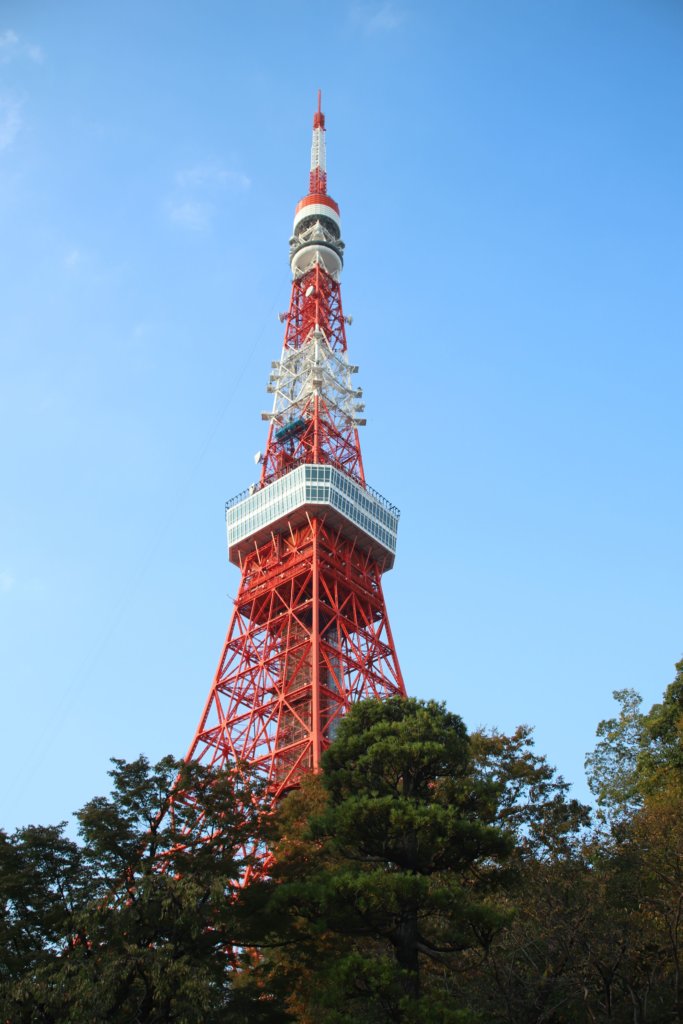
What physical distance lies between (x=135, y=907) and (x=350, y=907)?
111 inches

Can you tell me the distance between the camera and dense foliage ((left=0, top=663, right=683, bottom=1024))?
1177cm

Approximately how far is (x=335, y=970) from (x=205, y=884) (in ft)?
7.03

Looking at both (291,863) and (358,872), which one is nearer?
(358,872)

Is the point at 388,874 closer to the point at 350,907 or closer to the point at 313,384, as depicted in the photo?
the point at 350,907

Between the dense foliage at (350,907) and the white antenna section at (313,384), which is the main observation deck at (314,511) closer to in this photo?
the white antenna section at (313,384)

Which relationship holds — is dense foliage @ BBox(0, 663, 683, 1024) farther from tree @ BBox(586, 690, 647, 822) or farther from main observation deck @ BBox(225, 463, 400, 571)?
main observation deck @ BBox(225, 463, 400, 571)

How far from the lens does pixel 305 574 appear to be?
3678cm

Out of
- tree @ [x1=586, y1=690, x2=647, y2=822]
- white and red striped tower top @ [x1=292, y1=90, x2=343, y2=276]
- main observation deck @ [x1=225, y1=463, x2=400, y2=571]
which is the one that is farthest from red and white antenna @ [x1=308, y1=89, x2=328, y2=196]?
tree @ [x1=586, y1=690, x2=647, y2=822]

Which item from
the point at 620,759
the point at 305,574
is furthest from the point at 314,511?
the point at 620,759

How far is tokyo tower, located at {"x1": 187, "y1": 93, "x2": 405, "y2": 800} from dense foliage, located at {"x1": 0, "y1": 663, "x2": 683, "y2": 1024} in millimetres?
15042

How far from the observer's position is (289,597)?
1471 inches

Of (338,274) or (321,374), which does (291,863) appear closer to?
(321,374)

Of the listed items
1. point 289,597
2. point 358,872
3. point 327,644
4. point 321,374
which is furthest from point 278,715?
point 358,872

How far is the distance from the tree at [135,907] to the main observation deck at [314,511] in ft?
75.4
